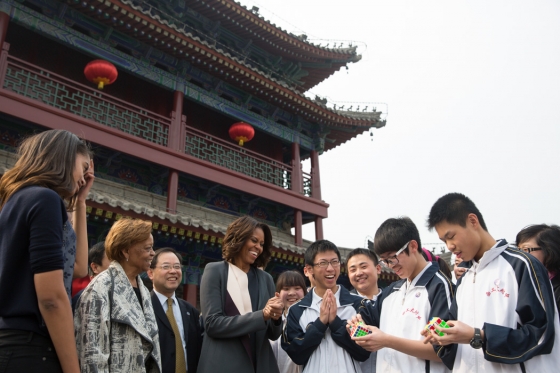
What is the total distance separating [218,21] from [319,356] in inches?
416

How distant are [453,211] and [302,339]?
1.16 m

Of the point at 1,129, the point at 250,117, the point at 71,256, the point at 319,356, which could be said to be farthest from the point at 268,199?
the point at 71,256

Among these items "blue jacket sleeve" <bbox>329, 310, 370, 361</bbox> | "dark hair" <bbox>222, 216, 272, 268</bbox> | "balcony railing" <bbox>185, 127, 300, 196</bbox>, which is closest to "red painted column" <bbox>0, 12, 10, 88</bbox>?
→ "balcony railing" <bbox>185, 127, 300, 196</bbox>

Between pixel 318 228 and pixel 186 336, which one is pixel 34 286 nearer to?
pixel 186 336

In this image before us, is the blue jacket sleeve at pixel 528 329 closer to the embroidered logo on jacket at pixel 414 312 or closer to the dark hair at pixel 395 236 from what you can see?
the embroidered logo on jacket at pixel 414 312

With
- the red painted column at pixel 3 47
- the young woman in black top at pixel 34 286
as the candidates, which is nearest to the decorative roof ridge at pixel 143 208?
the red painted column at pixel 3 47

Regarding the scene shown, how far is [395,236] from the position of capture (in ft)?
8.70

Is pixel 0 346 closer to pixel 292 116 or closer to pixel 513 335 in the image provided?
pixel 513 335

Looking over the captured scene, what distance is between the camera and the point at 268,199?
35.3 feet

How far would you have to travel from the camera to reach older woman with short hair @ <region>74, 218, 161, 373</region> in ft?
6.63

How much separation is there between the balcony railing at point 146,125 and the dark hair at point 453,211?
735 cm

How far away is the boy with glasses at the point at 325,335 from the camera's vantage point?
2.71 meters

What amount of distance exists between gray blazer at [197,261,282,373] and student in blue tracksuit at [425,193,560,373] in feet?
3.20

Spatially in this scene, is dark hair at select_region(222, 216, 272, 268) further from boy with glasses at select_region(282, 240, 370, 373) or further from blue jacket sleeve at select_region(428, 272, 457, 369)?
blue jacket sleeve at select_region(428, 272, 457, 369)
